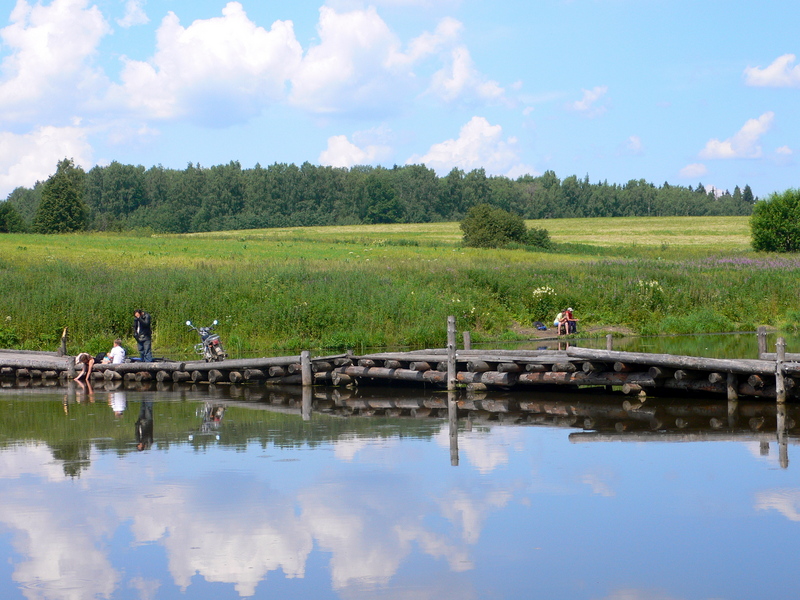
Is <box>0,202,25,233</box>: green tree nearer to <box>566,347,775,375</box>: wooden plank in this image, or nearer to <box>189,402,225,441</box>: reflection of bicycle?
<box>189,402,225,441</box>: reflection of bicycle

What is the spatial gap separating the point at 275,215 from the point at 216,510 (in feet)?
415

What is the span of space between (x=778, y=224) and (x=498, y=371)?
2086 inches

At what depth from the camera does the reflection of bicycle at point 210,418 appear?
688 inches

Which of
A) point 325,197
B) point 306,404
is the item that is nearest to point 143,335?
point 306,404

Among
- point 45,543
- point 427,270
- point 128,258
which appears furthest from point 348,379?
point 128,258

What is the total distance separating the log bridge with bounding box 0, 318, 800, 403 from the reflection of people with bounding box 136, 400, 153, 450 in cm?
376

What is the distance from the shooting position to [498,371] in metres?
21.8

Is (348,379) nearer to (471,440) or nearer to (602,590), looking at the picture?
(471,440)

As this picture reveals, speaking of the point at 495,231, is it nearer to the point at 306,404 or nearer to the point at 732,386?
the point at 306,404

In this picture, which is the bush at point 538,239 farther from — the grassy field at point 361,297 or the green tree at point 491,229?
the grassy field at point 361,297

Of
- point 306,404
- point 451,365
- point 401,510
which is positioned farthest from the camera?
point 451,365

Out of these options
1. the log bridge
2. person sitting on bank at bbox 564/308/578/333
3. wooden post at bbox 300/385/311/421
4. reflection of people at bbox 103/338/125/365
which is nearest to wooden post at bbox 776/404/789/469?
the log bridge

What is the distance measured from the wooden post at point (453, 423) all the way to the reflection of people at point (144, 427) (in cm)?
488

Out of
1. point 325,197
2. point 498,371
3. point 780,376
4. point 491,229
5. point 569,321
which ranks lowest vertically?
point 498,371
